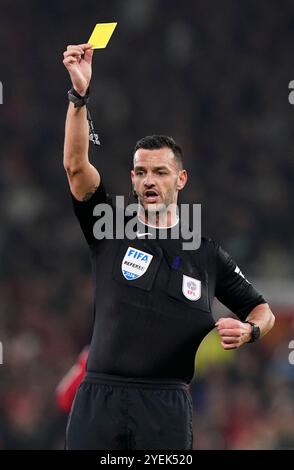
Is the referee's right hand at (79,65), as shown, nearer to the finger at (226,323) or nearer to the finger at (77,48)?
the finger at (77,48)

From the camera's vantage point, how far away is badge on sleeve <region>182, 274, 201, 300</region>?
4984 millimetres

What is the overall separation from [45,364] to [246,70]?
611 cm

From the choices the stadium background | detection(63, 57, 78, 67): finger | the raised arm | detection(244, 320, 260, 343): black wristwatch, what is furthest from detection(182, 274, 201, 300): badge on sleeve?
the stadium background

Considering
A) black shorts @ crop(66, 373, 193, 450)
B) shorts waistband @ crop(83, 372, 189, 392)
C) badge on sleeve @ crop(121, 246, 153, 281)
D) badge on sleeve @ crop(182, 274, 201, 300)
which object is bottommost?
black shorts @ crop(66, 373, 193, 450)

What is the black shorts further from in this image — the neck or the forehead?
the forehead

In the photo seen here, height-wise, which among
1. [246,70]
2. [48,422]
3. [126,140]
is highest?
[246,70]

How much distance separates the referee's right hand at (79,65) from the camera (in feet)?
15.6

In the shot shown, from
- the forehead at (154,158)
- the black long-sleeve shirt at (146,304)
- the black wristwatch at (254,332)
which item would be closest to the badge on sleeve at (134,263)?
the black long-sleeve shirt at (146,304)

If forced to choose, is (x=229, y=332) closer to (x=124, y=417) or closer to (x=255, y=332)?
(x=255, y=332)

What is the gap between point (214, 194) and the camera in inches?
562

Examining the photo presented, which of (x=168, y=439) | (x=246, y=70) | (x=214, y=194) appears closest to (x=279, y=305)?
(x=214, y=194)

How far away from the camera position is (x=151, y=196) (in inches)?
198

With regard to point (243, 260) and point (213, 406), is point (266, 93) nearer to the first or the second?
point (243, 260)
